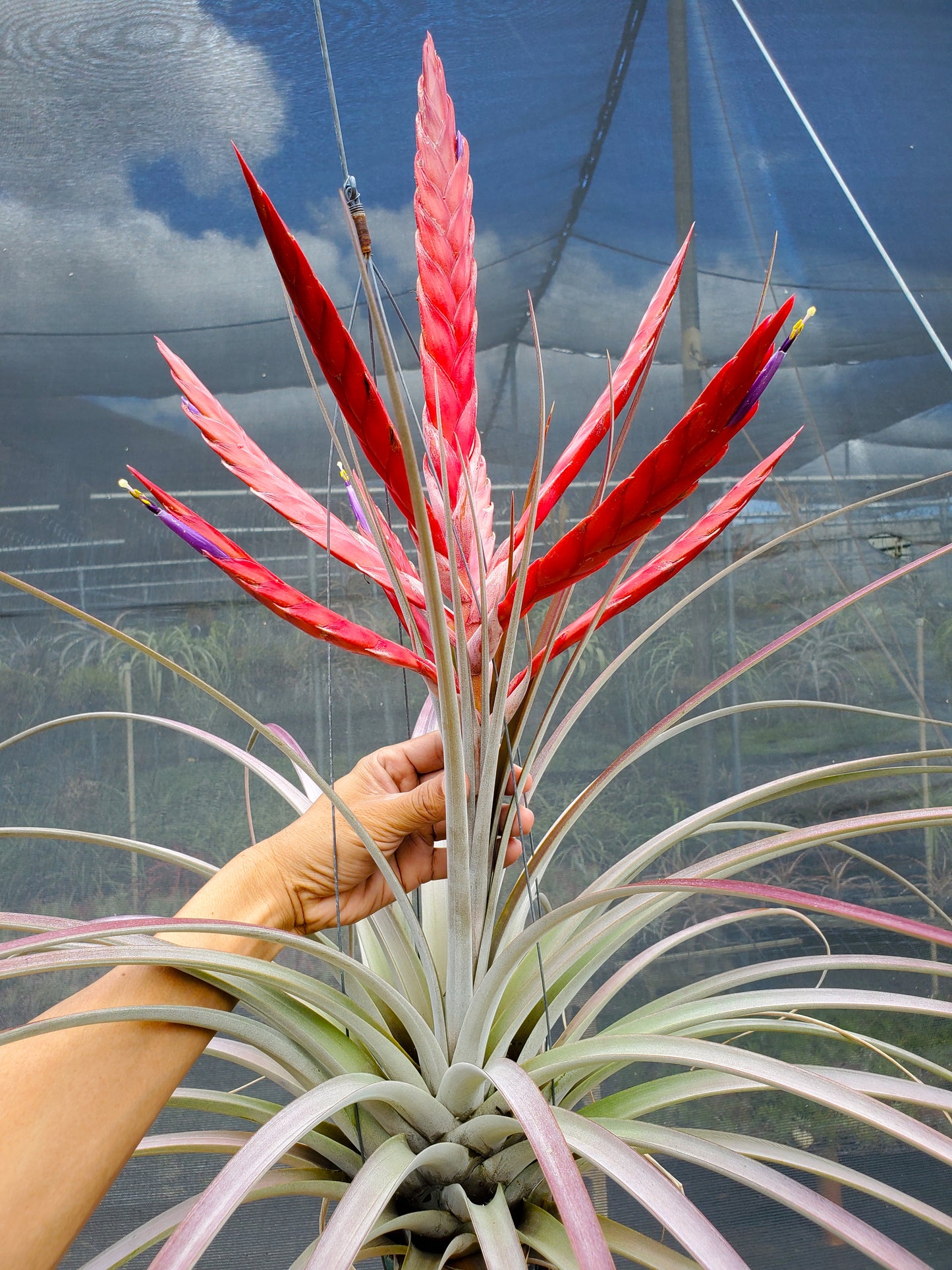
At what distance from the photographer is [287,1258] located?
97cm

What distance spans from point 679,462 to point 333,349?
0.45 ft

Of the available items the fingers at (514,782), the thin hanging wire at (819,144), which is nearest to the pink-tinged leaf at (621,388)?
the fingers at (514,782)

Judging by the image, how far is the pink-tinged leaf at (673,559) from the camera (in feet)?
1.38

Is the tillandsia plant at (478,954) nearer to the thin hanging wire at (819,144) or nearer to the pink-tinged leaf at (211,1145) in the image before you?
the pink-tinged leaf at (211,1145)

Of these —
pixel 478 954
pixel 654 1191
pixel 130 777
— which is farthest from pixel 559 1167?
pixel 130 777

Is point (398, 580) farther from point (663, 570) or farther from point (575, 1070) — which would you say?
point (575, 1070)

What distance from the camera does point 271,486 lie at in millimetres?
414

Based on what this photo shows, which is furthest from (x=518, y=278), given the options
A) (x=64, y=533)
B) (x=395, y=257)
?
(x=64, y=533)

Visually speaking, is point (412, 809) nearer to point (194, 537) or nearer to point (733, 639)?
point (194, 537)

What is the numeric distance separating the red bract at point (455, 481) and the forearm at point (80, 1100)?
0.20 m

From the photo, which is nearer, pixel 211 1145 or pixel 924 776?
pixel 211 1145

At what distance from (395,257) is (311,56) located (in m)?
0.26

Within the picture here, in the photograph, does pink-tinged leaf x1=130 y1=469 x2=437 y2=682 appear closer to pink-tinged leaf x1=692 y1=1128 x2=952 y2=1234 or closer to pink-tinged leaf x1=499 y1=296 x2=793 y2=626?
pink-tinged leaf x1=499 y1=296 x2=793 y2=626

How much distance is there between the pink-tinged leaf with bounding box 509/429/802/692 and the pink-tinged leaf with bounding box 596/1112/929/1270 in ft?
0.78
